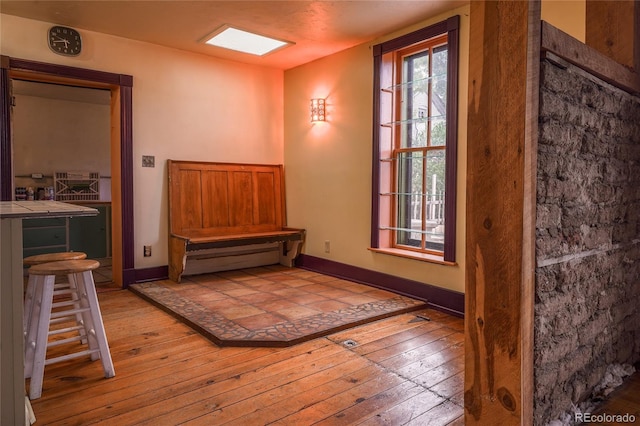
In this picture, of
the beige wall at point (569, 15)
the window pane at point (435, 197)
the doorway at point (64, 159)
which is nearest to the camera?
the beige wall at point (569, 15)

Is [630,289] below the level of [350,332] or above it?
above

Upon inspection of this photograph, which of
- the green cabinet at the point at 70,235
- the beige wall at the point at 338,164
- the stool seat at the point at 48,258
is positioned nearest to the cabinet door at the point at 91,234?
the green cabinet at the point at 70,235

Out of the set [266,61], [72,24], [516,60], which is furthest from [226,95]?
[516,60]

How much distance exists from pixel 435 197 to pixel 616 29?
177cm

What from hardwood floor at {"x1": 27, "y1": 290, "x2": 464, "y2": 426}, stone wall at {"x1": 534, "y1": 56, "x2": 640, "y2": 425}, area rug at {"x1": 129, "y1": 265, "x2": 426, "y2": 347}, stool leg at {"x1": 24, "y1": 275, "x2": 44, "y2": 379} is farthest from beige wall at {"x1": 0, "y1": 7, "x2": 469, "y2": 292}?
stool leg at {"x1": 24, "y1": 275, "x2": 44, "y2": 379}

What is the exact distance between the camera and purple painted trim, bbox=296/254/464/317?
11.4 ft

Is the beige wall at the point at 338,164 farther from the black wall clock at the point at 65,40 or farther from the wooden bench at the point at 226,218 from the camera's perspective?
the black wall clock at the point at 65,40

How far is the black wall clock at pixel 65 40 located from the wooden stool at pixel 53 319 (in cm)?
247

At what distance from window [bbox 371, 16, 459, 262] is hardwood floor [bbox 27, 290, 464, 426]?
1.03 meters

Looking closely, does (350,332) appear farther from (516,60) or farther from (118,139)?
(118,139)

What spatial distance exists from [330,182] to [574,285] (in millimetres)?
3048

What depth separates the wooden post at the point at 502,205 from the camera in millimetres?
1501

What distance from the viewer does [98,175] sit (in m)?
6.77

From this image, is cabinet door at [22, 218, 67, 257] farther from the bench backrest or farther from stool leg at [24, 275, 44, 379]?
stool leg at [24, 275, 44, 379]
